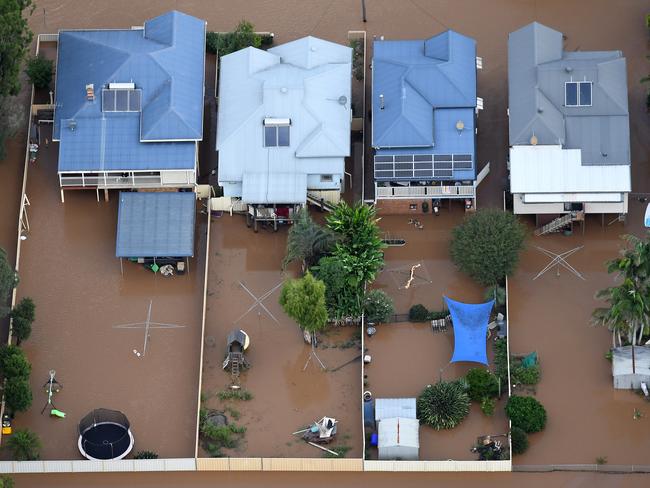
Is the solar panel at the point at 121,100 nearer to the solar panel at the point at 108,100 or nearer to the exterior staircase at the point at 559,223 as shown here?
the solar panel at the point at 108,100

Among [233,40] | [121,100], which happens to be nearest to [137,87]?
[121,100]

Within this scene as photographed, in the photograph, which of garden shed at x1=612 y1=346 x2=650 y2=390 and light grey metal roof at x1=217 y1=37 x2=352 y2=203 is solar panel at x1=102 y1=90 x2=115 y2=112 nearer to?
light grey metal roof at x1=217 y1=37 x2=352 y2=203

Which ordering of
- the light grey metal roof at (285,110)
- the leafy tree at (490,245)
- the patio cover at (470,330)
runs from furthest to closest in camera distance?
the light grey metal roof at (285,110) < the leafy tree at (490,245) < the patio cover at (470,330)

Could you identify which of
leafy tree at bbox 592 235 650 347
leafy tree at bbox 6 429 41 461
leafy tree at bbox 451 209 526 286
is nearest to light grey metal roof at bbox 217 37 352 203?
leafy tree at bbox 451 209 526 286

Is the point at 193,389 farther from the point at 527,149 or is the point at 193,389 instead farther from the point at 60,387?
the point at 527,149

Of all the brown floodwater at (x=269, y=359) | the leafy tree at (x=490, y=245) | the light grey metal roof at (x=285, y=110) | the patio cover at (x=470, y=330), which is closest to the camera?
the brown floodwater at (x=269, y=359)

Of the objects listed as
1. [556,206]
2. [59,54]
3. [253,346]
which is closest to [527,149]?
[556,206]

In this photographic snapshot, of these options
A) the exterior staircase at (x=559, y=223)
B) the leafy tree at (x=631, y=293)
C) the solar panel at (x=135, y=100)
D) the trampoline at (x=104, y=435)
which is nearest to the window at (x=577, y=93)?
the exterior staircase at (x=559, y=223)
